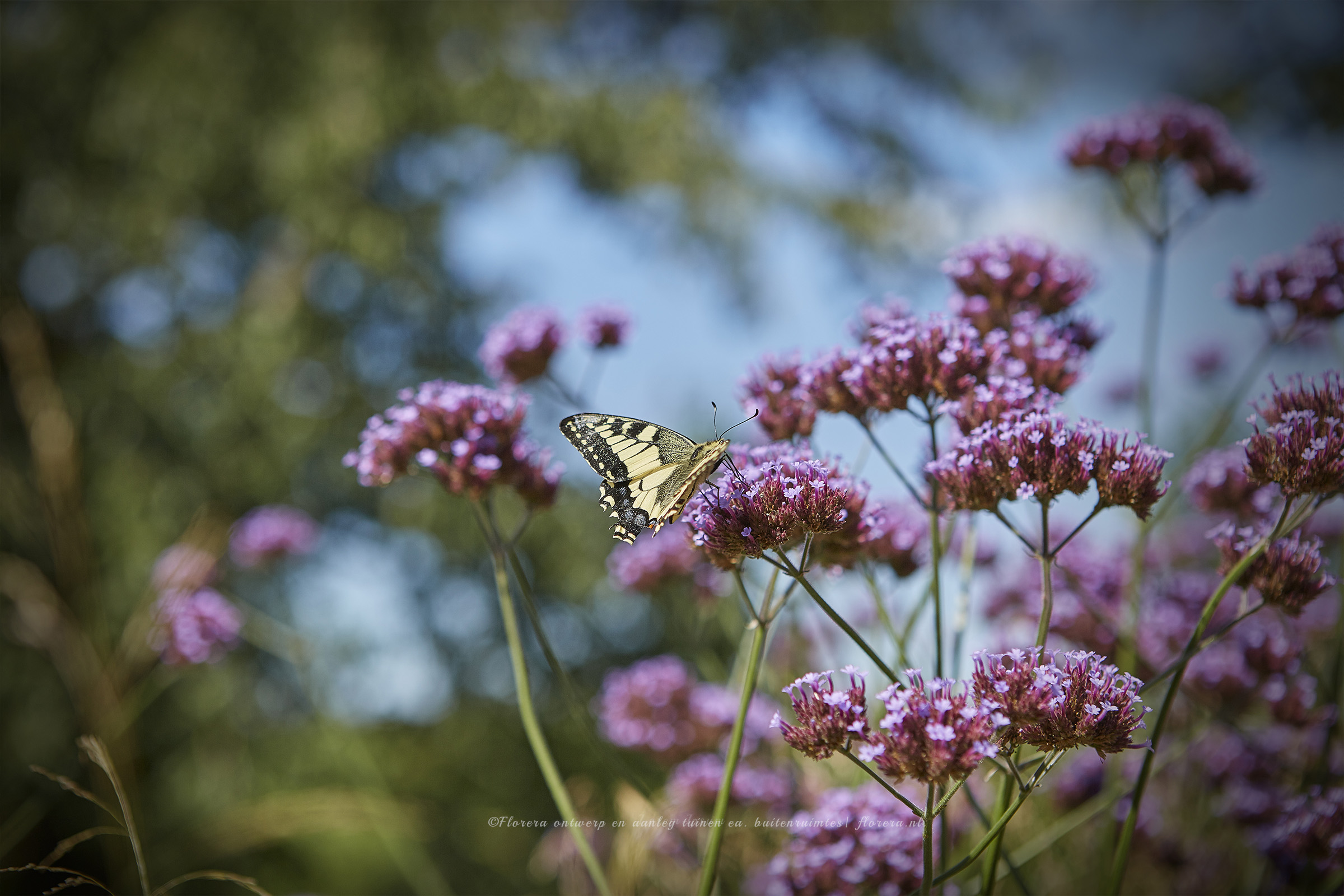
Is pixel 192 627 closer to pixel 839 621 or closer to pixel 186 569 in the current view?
pixel 186 569

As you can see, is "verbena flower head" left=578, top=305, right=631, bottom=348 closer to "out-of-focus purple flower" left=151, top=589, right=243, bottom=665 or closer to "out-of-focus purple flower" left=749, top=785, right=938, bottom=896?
"out-of-focus purple flower" left=749, top=785, right=938, bottom=896

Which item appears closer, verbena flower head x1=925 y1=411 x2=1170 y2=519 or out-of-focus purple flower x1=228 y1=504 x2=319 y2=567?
verbena flower head x1=925 y1=411 x2=1170 y2=519

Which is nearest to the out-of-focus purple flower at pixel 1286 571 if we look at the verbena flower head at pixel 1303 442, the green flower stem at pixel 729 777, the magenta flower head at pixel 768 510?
the verbena flower head at pixel 1303 442

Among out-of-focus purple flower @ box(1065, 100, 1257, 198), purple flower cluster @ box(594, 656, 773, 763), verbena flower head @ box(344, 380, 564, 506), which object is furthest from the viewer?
out-of-focus purple flower @ box(1065, 100, 1257, 198)

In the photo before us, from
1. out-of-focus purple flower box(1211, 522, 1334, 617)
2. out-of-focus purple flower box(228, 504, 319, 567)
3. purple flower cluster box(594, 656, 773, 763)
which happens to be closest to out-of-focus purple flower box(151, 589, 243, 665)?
out-of-focus purple flower box(228, 504, 319, 567)

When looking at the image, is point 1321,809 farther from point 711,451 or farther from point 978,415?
point 711,451

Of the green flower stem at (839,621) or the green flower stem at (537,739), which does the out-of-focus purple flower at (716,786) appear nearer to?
the green flower stem at (537,739)
